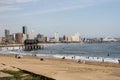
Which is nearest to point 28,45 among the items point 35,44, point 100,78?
point 35,44

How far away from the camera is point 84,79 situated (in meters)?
26.7

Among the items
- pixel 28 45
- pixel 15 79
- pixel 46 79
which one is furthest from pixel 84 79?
pixel 28 45

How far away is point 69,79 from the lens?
26.8 metres

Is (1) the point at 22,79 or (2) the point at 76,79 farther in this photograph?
(2) the point at 76,79

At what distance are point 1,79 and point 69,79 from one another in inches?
254

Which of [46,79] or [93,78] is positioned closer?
[46,79]

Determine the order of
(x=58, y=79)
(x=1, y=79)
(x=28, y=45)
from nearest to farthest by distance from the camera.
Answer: (x=1, y=79), (x=58, y=79), (x=28, y=45)

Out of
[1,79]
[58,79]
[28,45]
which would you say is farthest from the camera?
[28,45]

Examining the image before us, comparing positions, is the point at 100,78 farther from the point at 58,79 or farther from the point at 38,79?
the point at 38,79

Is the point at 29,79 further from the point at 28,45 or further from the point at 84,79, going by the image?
the point at 28,45

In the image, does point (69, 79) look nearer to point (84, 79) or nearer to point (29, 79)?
point (84, 79)

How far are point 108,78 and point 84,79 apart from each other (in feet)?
7.15

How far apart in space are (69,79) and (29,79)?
4.07 meters

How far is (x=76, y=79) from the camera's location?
26.7 meters
